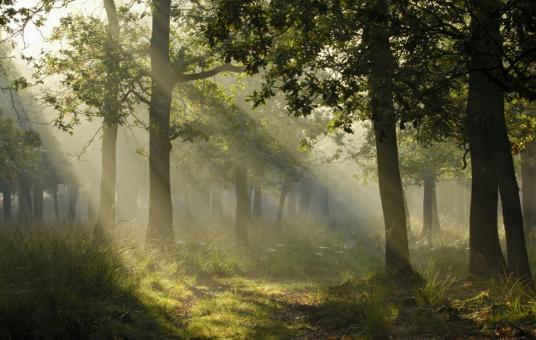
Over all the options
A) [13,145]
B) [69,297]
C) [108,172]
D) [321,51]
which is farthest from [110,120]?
[13,145]

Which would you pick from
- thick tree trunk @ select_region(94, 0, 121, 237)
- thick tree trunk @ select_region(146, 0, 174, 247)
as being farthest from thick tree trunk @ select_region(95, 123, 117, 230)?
thick tree trunk @ select_region(146, 0, 174, 247)

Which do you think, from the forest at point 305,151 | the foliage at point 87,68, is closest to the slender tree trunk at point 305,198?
the forest at point 305,151

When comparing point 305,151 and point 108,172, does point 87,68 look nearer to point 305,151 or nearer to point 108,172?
point 108,172

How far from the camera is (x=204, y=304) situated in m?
10.5

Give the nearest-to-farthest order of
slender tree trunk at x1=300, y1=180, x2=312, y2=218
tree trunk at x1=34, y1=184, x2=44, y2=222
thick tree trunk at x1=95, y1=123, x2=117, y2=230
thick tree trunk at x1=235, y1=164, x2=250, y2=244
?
thick tree trunk at x1=95, y1=123, x2=117, y2=230 → thick tree trunk at x1=235, y1=164, x2=250, y2=244 → tree trunk at x1=34, y1=184, x2=44, y2=222 → slender tree trunk at x1=300, y1=180, x2=312, y2=218

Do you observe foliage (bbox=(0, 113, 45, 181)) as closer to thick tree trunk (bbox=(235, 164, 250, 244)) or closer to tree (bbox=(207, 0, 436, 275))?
thick tree trunk (bbox=(235, 164, 250, 244))

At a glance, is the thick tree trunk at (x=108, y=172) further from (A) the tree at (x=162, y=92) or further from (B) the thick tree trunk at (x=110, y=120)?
(A) the tree at (x=162, y=92)

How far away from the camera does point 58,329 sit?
6254mm

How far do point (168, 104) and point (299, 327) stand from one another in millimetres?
9263

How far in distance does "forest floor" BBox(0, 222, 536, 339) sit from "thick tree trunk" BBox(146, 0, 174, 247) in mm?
2759

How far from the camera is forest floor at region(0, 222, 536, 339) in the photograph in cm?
680

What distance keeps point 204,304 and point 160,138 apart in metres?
7.20

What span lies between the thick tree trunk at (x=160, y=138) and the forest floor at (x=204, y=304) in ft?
9.05

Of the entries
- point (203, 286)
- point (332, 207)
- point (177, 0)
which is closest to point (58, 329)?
point (203, 286)
